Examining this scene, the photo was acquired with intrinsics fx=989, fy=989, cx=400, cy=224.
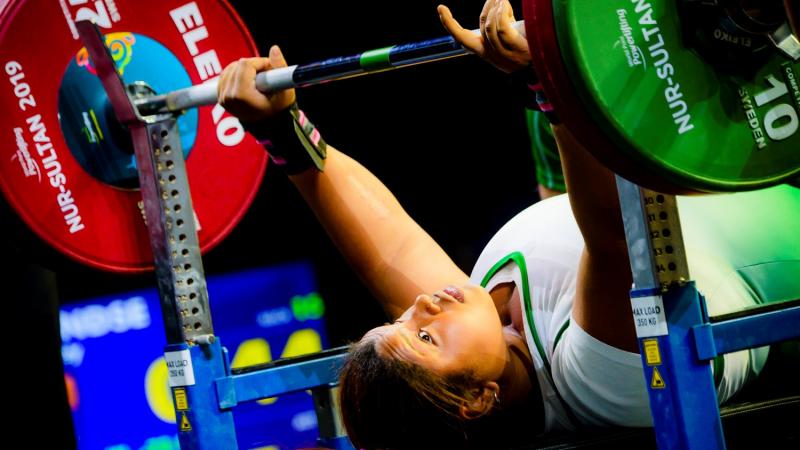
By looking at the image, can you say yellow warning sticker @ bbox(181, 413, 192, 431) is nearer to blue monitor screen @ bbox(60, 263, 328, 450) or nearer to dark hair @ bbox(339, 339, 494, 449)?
dark hair @ bbox(339, 339, 494, 449)

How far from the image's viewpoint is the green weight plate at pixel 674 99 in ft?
5.06

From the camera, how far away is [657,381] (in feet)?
6.00

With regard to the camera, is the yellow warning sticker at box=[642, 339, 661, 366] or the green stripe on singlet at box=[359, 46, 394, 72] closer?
the yellow warning sticker at box=[642, 339, 661, 366]

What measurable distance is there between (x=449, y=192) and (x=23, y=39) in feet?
7.12

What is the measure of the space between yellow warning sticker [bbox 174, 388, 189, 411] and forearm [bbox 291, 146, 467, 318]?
1.90 ft

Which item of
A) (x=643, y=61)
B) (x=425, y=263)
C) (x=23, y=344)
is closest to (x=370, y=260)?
(x=425, y=263)

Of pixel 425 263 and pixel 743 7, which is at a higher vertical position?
pixel 743 7

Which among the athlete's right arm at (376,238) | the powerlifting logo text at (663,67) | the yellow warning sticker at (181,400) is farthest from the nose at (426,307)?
the powerlifting logo text at (663,67)

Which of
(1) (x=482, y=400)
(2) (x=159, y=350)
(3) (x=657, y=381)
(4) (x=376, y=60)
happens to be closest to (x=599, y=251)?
(3) (x=657, y=381)

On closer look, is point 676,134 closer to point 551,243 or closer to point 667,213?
point 667,213

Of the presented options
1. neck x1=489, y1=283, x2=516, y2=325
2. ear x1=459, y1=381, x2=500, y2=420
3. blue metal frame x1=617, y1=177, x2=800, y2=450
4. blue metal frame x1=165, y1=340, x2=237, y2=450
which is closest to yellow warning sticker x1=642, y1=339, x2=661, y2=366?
blue metal frame x1=617, y1=177, x2=800, y2=450

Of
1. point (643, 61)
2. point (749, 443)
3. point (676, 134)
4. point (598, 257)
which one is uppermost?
point (643, 61)

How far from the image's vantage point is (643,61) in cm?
158

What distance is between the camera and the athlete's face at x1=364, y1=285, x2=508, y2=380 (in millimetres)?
2125
